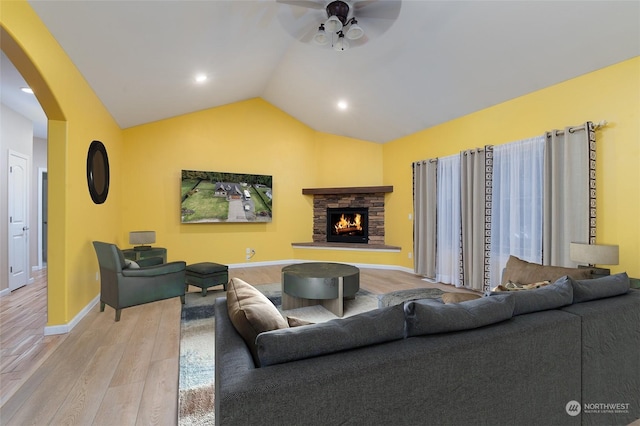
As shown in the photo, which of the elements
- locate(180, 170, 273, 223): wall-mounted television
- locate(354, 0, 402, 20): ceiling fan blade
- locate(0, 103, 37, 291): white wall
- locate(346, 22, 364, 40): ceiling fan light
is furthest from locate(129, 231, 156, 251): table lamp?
locate(354, 0, 402, 20): ceiling fan blade

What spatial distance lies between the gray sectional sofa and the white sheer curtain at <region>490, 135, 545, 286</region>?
7.22 feet

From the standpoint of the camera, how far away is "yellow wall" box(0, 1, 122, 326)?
2322 mm

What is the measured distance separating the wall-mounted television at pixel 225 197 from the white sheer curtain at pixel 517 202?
4.29 m

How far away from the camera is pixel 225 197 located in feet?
20.3

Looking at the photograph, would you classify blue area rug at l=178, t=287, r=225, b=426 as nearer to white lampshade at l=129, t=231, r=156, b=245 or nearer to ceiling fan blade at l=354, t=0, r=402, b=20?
white lampshade at l=129, t=231, r=156, b=245

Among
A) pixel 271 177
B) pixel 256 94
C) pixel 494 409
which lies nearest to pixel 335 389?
pixel 494 409

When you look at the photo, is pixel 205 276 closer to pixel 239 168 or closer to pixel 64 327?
pixel 64 327

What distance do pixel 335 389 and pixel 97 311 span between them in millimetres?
3780

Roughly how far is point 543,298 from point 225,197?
5.56 m

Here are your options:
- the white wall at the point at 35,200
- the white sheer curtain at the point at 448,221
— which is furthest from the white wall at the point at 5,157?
the white sheer curtain at the point at 448,221

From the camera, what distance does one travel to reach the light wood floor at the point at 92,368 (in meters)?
1.83

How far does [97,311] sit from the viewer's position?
3.61 meters

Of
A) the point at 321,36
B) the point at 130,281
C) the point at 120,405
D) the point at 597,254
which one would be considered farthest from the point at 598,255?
the point at 130,281

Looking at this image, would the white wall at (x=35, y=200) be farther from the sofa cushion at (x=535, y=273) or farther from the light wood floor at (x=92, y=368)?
the sofa cushion at (x=535, y=273)
